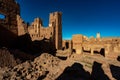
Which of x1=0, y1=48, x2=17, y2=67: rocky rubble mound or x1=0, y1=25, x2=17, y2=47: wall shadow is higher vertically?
x1=0, y1=25, x2=17, y2=47: wall shadow

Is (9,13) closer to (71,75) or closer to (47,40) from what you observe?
(71,75)

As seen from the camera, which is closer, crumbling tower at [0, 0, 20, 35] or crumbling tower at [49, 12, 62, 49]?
crumbling tower at [0, 0, 20, 35]

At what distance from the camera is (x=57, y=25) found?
36.3m

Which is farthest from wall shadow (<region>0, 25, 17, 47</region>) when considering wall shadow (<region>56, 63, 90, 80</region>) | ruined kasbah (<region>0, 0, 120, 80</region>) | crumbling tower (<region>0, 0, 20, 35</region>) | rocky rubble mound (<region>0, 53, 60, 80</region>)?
wall shadow (<region>56, 63, 90, 80</region>)

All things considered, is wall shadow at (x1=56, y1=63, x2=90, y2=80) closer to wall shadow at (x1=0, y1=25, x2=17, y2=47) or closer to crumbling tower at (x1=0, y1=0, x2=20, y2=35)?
wall shadow at (x1=0, y1=25, x2=17, y2=47)

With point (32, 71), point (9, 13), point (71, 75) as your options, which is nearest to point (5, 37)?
point (9, 13)

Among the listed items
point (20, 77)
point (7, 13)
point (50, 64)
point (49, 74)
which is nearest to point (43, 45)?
point (7, 13)

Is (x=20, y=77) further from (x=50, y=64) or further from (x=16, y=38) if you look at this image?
(x=16, y=38)

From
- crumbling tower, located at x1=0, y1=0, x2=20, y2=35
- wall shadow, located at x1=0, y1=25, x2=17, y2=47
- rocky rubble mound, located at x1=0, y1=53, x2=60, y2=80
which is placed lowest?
rocky rubble mound, located at x1=0, y1=53, x2=60, y2=80

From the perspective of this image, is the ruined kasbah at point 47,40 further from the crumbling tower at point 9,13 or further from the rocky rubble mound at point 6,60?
the rocky rubble mound at point 6,60

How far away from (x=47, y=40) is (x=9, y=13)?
1018 cm

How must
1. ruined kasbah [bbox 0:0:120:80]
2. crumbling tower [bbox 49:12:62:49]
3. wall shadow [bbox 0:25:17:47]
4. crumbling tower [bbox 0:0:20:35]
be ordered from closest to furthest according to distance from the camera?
wall shadow [bbox 0:25:17:47], crumbling tower [bbox 0:0:20:35], ruined kasbah [bbox 0:0:120:80], crumbling tower [bbox 49:12:62:49]

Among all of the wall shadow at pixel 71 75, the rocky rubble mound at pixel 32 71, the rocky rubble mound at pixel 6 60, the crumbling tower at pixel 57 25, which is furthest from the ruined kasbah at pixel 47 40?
the rocky rubble mound at pixel 6 60

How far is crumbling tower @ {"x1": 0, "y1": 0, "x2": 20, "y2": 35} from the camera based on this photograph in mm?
11672
